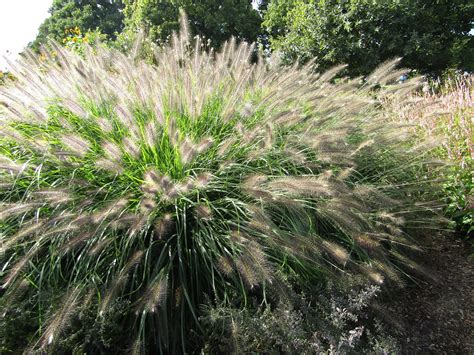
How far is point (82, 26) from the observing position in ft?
94.4

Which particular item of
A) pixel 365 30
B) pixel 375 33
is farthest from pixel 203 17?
pixel 375 33

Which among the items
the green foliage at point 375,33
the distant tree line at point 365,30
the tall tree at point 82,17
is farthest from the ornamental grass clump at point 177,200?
the tall tree at point 82,17

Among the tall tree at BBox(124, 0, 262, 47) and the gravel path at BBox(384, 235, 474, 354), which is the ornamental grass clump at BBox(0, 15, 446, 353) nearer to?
the gravel path at BBox(384, 235, 474, 354)

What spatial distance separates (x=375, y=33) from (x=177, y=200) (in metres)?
9.28

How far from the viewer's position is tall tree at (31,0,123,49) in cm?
2888

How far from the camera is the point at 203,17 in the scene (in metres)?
14.9

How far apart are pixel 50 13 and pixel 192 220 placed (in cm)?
3534

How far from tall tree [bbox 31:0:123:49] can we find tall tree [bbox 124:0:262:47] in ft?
50.5

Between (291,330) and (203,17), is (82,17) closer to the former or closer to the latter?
(203,17)

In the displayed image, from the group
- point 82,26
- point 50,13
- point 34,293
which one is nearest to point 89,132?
point 34,293

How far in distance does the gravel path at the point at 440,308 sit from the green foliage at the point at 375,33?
737cm

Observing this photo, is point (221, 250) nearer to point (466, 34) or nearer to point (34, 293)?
point (34, 293)

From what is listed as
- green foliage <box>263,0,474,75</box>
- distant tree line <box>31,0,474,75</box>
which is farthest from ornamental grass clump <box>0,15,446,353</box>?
green foliage <box>263,0,474,75</box>

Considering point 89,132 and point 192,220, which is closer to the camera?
point 192,220
